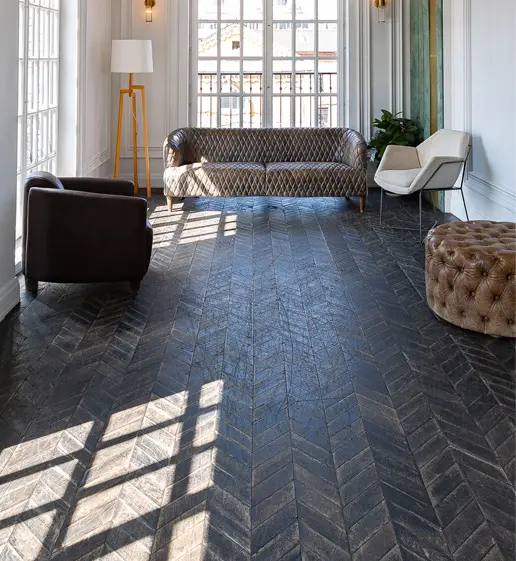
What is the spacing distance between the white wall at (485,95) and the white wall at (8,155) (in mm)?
3964

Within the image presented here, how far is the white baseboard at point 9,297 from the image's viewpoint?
425 centimetres

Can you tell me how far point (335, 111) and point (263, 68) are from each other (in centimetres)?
119

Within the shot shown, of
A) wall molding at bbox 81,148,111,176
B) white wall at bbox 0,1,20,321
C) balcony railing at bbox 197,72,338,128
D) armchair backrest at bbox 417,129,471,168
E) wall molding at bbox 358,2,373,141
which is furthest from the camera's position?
balcony railing at bbox 197,72,338,128

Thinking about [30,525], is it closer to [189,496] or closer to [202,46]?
[189,496]

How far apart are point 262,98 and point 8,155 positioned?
19.2ft

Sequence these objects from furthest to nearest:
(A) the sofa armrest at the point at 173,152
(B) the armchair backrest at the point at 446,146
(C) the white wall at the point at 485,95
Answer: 1. (A) the sofa armrest at the point at 173,152
2. (B) the armchair backrest at the point at 446,146
3. (C) the white wall at the point at 485,95

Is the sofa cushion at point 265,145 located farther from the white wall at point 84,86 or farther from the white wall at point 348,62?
the white wall at point 84,86

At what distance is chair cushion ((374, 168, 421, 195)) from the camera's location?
670 cm

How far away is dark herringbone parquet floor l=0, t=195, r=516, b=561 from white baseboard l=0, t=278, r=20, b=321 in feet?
0.24

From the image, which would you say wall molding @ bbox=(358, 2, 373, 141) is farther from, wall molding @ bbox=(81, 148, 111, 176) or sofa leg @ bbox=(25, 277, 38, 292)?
sofa leg @ bbox=(25, 277, 38, 292)

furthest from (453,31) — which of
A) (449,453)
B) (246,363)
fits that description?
(449,453)

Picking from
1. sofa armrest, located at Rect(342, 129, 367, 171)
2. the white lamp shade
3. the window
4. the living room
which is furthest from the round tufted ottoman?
the white lamp shade

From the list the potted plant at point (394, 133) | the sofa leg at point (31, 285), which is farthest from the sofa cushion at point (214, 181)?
the sofa leg at point (31, 285)

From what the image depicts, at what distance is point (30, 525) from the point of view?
7.34 feet
